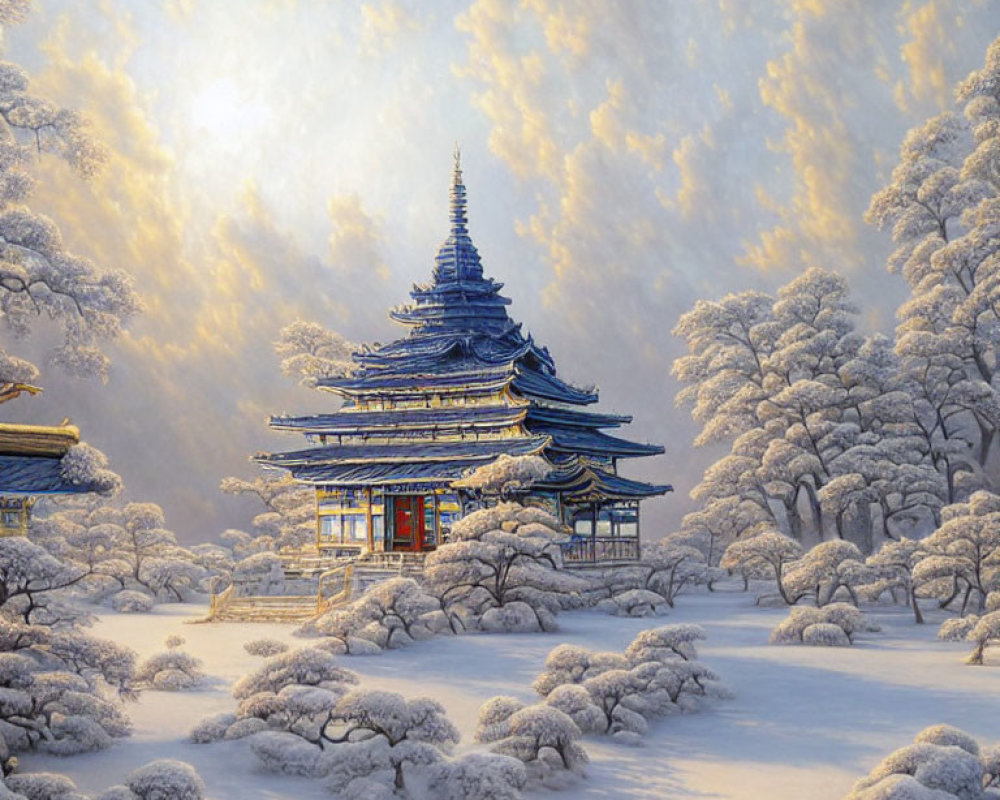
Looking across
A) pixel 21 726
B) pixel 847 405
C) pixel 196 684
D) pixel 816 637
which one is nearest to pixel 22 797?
pixel 21 726

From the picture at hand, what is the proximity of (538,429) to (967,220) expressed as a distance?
17556 millimetres

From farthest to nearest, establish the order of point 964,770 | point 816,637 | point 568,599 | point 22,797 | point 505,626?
1. point 568,599
2. point 505,626
3. point 816,637
4. point 964,770
5. point 22,797

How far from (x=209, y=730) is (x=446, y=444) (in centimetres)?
2539

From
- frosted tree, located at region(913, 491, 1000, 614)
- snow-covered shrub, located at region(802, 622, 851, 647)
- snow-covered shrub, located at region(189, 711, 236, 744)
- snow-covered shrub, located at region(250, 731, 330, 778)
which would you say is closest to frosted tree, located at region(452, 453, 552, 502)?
snow-covered shrub, located at region(802, 622, 851, 647)

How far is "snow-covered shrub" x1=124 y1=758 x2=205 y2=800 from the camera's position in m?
12.7

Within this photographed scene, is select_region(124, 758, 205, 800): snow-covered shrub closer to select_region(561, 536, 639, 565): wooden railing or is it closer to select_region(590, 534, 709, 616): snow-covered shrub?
select_region(590, 534, 709, 616): snow-covered shrub

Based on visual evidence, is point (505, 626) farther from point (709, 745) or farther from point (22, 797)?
point (22, 797)

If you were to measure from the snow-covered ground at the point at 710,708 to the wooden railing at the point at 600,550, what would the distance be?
9012mm

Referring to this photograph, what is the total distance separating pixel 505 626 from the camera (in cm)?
2928

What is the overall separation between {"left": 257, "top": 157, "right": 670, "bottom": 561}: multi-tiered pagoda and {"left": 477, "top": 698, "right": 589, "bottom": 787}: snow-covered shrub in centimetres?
2172

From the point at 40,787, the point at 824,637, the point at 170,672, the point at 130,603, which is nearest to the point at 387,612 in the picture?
the point at 170,672

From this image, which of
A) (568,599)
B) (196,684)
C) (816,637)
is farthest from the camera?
(568,599)

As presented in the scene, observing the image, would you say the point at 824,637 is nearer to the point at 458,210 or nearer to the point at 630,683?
the point at 630,683

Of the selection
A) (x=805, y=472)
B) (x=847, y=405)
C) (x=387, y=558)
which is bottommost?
(x=387, y=558)
